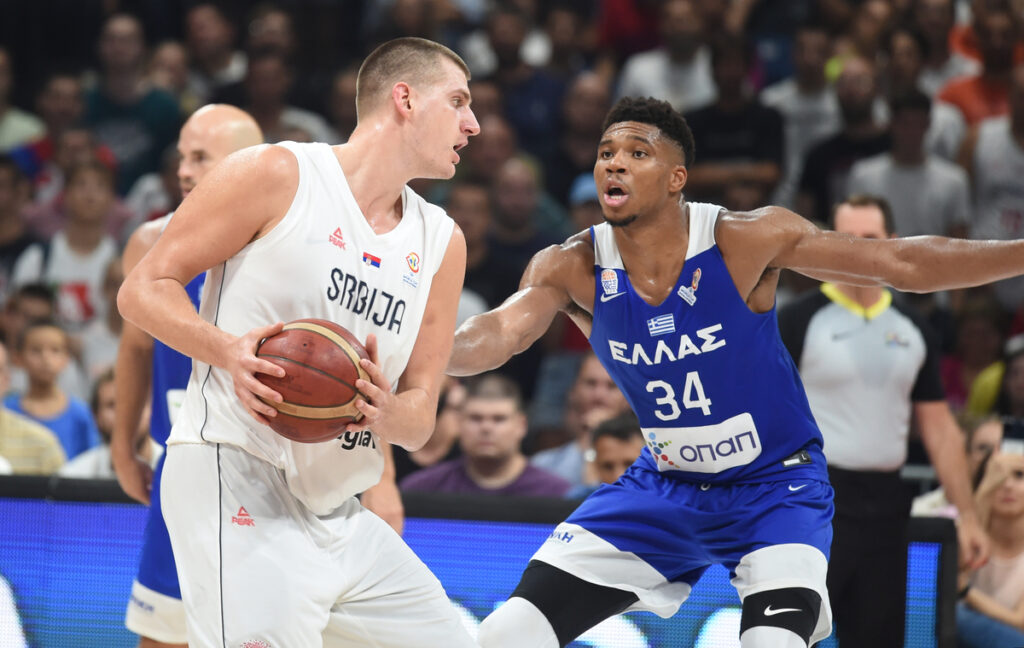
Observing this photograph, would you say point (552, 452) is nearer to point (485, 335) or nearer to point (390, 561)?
point (485, 335)

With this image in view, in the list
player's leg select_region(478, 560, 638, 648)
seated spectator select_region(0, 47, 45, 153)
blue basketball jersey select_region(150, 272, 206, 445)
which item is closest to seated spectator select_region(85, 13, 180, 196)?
seated spectator select_region(0, 47, 45, 153)

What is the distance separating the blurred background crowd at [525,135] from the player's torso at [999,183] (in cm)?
2

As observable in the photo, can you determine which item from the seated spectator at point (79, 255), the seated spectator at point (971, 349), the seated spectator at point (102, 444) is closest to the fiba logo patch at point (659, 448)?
the seated spectator at point (102, 444)

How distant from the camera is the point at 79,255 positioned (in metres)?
9.09

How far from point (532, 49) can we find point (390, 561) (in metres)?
8.37

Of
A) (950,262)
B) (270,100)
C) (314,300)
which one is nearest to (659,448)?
(950,262)

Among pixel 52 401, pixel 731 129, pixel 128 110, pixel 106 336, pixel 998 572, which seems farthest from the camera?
pixel 128 110

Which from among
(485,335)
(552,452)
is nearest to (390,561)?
(485,335)

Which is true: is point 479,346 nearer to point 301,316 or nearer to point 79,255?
point 301,316

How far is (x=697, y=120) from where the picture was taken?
9367mm

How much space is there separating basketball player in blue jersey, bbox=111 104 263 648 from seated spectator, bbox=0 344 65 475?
236cm

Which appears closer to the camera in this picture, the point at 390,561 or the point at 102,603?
the point at 390,561

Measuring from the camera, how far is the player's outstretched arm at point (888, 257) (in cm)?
396

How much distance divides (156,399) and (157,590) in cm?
74
